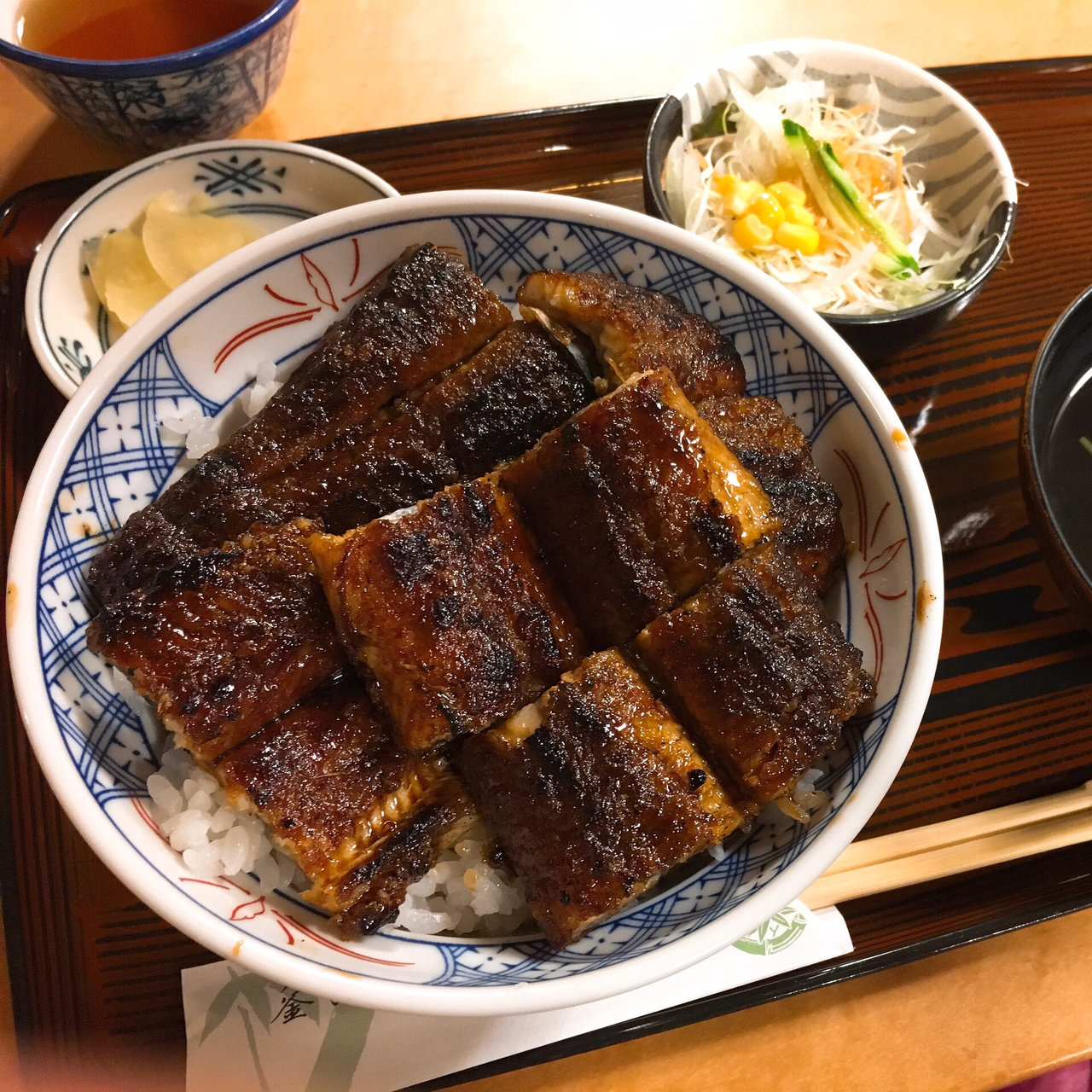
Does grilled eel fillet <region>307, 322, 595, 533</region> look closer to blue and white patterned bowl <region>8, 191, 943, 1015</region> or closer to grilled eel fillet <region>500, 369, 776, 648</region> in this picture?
grilled eel fillet <region>500, 369, 776, 648</region>

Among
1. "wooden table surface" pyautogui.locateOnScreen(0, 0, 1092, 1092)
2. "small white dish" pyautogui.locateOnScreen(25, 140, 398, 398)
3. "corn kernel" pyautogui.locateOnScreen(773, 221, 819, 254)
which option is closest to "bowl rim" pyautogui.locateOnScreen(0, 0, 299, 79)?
"small white dish" pyautogui.locateOnScreen(25, 140, 398, 398)

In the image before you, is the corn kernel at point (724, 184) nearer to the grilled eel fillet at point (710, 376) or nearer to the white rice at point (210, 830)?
the grilled eel fillet at point (710, 376)

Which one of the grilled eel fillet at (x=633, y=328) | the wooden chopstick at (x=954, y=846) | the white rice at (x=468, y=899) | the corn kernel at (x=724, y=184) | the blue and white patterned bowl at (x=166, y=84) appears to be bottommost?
the wooden chopstick at (x=954, y=846)

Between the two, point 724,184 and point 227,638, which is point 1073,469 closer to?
point 724,184

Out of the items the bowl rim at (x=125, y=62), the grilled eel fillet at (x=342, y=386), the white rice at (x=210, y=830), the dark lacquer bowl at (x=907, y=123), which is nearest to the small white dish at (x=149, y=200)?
the bowl rim at (x=125, y=62)

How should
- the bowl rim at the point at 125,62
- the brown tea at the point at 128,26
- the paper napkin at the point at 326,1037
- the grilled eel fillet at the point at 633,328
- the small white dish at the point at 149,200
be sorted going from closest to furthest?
1. the paper napkin at the point at 326,1037
2. the grilled eel fillet at the point at 633,328
3. the bowl rim at the point at 125,62
4. the small white dish at the point at 149,200
5. the brown tea at the point at 128,26

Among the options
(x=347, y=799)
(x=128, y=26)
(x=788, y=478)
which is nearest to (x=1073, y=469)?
(x=788, y=478)

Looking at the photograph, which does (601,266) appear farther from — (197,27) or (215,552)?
(197,27)
